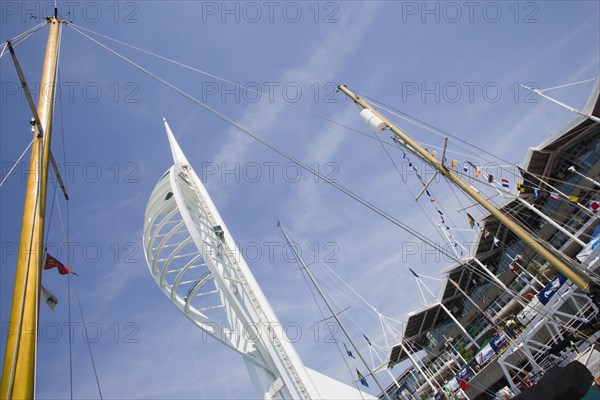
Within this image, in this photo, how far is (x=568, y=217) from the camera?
3105 centimetres

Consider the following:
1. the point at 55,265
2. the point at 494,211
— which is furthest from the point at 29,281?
the point at 494,211

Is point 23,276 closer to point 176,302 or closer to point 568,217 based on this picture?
point 176,302

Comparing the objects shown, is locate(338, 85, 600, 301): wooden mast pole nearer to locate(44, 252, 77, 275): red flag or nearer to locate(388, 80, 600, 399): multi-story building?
locate(388, 80, 600, 399): multi-story building

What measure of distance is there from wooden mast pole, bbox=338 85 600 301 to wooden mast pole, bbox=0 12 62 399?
1264 centimetres

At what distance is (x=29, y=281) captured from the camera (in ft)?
18.8

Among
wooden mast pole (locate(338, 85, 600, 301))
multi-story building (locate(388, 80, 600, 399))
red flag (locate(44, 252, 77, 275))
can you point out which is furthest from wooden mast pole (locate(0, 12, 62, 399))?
multi-story building (locate(388, 80, 600, 399))

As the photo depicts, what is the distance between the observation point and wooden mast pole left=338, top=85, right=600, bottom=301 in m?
11.5

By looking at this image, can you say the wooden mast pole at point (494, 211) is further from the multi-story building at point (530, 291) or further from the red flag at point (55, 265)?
the red flag at point (55, 265)

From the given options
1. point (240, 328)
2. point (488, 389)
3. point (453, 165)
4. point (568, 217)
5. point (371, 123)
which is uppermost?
point (371, 123)

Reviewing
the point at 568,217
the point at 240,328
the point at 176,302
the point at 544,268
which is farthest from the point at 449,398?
the point at 176,302

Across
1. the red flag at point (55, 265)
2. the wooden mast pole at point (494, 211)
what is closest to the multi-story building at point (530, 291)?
the wooden mast pole at point (494, 211)

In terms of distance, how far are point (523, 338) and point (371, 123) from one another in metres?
18.7

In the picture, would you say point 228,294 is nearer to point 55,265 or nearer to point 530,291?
point 55,265

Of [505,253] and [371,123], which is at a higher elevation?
[371,123]
